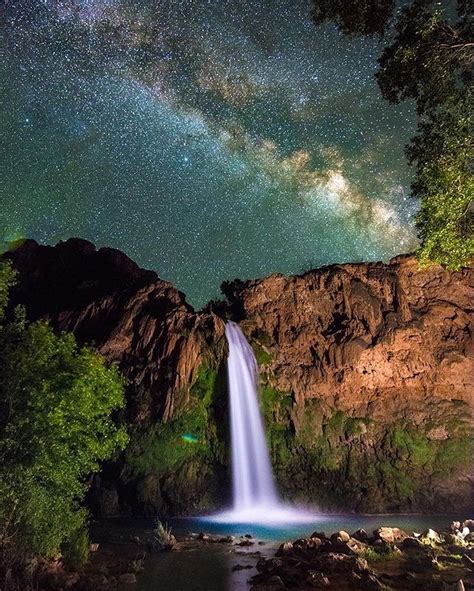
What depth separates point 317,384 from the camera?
114ft

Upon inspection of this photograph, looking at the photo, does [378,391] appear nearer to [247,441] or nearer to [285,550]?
[247,441]

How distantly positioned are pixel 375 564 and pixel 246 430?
21.1 meters

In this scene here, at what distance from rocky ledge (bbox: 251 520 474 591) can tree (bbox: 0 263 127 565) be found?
5476 millimetres

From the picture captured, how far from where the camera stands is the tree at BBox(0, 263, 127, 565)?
38.7ft

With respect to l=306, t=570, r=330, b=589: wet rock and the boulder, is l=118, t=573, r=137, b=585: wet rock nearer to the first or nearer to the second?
l=306, t=570, r=330, b=589: wet rock

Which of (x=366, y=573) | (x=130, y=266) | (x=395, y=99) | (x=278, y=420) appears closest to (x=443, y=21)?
(x=395, y=99)

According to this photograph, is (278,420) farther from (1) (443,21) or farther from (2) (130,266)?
(1) (443,21)

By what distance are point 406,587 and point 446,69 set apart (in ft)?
51.5

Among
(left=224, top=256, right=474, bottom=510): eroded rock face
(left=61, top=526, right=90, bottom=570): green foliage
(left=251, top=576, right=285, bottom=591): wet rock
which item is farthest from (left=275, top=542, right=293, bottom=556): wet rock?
(left=224, top=256, right=474, bottom=510): eroded rock face

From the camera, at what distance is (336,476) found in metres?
33.3

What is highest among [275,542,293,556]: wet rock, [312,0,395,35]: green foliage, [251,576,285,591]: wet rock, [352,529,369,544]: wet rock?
[312,0,395,35]: green foliage

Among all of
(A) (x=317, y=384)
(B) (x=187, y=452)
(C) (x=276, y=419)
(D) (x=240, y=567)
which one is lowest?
(D) (x=240, y=567)

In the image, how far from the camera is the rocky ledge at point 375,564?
431 inches

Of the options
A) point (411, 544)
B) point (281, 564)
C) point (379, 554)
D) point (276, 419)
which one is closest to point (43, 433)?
point (281, 564)
